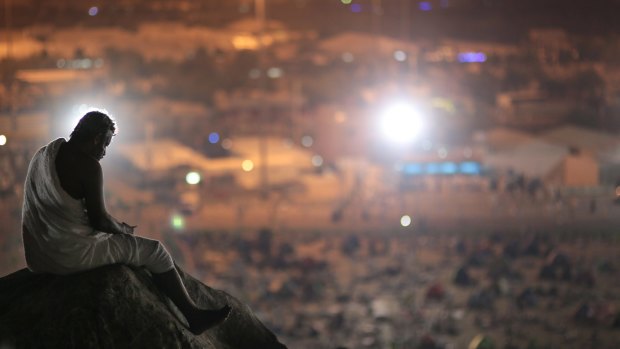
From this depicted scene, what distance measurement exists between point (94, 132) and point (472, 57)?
22.2m

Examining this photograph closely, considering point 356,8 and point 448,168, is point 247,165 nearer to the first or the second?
point 448,168

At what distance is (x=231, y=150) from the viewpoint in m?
21.6

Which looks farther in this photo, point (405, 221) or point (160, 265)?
point (405, 221)

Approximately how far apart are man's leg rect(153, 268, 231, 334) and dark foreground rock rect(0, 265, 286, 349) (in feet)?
0.07

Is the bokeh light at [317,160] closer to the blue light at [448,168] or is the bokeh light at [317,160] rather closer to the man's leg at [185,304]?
the blue light at [448,168]

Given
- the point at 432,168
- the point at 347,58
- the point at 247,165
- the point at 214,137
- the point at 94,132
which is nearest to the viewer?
the point at 94,132

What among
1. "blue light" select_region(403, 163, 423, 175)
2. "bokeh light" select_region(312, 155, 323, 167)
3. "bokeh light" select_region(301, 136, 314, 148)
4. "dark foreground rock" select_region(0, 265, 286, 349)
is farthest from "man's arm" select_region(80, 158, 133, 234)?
"bokeh light" select_region(301, 136, 314, 148)

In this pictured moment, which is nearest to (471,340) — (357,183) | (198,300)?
(357,183)

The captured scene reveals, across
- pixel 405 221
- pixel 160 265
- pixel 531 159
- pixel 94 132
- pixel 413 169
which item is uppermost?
pixel 94 132

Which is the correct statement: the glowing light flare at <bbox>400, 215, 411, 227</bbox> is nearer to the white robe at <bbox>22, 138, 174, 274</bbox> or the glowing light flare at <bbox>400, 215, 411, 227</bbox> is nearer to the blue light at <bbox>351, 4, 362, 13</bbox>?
the blue light at <bbox>351, 4, 362, 13</bbox>

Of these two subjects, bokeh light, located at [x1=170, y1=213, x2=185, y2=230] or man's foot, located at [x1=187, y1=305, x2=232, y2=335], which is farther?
bokeh light, located at [x1=170, y1=213, x2=185, y2=230]

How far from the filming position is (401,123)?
2462cm

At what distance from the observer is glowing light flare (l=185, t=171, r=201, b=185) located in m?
19.7

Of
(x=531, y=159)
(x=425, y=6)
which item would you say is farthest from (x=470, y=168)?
(x=425, y=6)
